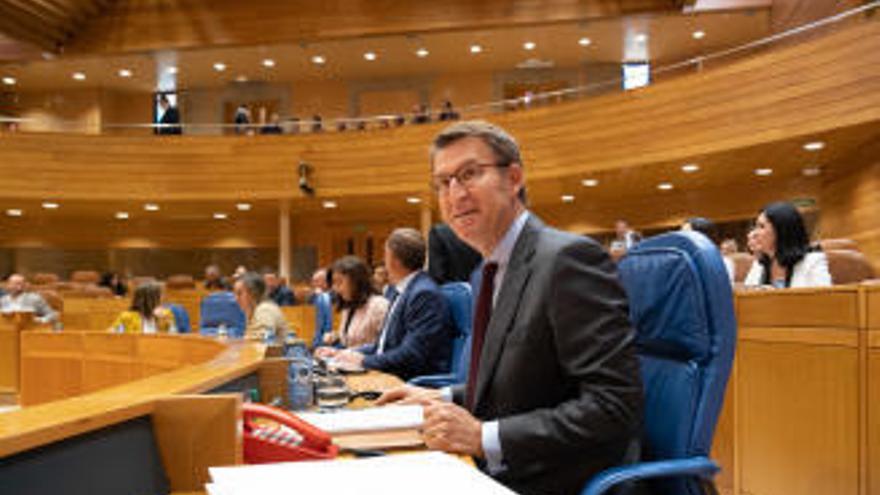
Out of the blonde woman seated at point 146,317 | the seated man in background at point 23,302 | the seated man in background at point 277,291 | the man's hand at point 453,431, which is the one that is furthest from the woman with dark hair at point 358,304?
the seated man in background at point 277,291

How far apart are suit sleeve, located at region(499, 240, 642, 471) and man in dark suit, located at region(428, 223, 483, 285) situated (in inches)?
103

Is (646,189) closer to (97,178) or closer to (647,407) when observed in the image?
(97,178)

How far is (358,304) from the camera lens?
190 inches

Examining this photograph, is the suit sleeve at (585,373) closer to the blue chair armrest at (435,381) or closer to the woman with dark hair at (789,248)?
the blue chair armrest at (435,381)

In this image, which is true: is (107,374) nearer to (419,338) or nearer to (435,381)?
(419,338)

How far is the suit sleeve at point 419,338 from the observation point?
3.58 m

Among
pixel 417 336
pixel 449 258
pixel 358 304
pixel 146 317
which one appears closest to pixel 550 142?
pixel 146 317

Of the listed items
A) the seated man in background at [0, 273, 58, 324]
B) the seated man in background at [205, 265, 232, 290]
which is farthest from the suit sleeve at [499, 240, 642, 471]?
the seated man in background at [205, 265, 232, 290]

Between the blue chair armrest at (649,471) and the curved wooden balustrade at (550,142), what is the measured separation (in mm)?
8172

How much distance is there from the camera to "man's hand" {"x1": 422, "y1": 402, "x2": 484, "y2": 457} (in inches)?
59.8

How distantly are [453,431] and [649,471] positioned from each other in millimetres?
404

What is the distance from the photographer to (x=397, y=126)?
45.7 ft

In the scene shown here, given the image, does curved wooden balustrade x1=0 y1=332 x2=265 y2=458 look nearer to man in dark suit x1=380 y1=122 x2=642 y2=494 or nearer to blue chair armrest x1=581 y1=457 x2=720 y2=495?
man in dark suit x1=380 y1=122 x2=642 y2=494

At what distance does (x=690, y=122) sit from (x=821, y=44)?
6.90 ft
